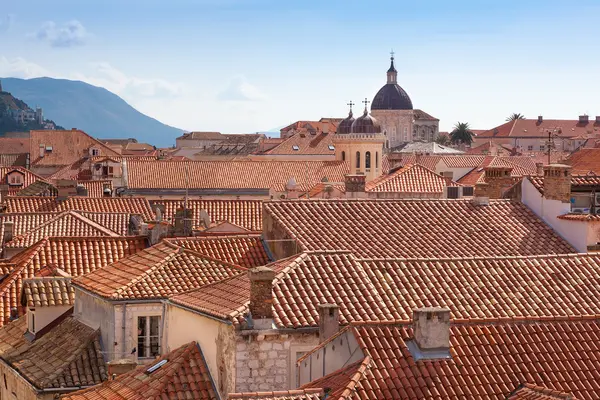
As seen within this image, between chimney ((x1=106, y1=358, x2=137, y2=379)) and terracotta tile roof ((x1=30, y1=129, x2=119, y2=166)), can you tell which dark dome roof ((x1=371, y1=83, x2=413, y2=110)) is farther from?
chimney ((x1=106, y1=358, x2=137, y2=379))

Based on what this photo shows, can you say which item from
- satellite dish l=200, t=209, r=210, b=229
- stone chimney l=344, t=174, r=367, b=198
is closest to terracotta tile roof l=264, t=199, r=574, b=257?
satellite dish l=200, t=209, r=210, b=229

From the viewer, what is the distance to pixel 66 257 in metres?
30.7

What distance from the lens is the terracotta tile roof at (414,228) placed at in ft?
95.1

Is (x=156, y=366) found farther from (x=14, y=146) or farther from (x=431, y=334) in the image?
(x=14, y=146)

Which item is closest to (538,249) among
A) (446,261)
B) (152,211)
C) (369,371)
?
(446,261)

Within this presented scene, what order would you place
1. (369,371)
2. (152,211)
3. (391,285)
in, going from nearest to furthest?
(369,371)
(391,285)
(152,211)

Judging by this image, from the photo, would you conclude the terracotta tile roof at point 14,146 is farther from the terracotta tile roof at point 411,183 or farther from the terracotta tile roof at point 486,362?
the terracotta tile roof at point 486,362

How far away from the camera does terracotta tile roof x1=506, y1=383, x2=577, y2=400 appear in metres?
16.4

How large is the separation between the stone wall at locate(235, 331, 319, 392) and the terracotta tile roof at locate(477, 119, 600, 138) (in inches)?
6478

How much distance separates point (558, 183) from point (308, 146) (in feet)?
276

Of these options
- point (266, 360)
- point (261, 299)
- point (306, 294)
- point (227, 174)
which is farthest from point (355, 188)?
point (266, 360)

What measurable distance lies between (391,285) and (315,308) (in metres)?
1.92

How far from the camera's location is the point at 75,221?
38906mm

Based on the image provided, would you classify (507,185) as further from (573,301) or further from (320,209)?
(573,301)
